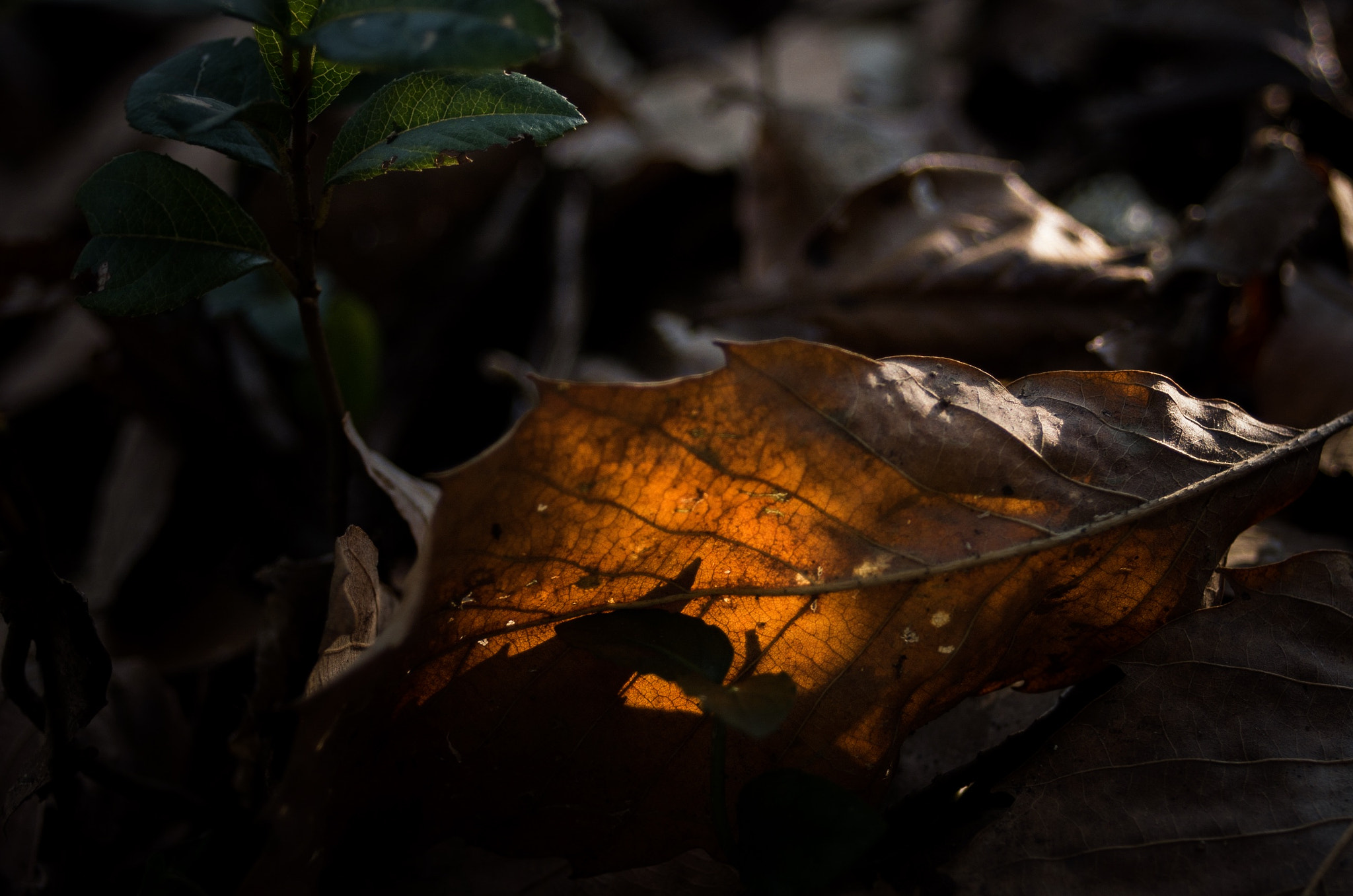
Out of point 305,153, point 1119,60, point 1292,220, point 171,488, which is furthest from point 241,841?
point 1119,60

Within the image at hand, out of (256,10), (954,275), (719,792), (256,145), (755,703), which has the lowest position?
(719,792)

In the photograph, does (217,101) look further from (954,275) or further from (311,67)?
(954,275)

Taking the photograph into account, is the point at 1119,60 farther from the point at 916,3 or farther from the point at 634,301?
the point at 634,301

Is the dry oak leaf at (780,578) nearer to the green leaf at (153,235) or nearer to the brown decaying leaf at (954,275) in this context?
the green leaf at (153,235)

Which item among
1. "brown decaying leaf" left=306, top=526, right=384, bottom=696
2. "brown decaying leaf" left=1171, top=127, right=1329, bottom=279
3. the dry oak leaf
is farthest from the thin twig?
"brown decaying leaf" left=1171, top=127, right=1329, bottom=279

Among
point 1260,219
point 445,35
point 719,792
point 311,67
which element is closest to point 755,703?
point 719,792

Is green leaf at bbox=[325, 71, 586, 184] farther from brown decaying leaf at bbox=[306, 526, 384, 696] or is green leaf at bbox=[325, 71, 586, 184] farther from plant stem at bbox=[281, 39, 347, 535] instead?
brown decaying leaf at bbox=[306, 526, 384, 696]

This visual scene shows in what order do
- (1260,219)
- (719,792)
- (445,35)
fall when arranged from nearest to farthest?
(445,35) < (719,792) < (1260,219)
